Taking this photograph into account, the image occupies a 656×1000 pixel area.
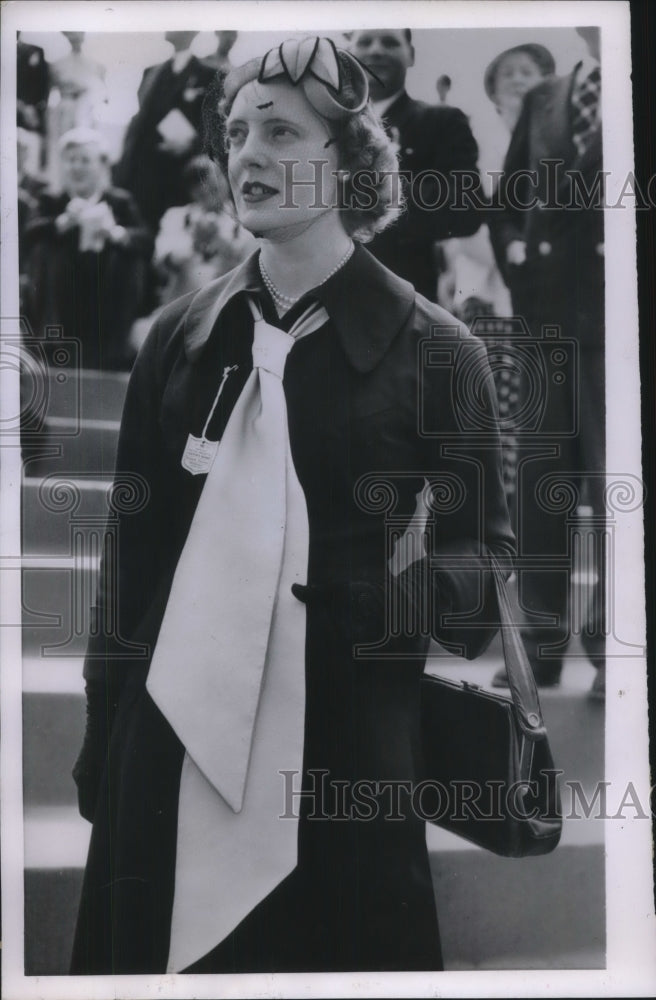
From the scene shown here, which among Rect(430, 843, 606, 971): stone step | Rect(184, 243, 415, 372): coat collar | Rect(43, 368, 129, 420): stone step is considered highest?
Rect(184, 243, 415, 372): coat collar

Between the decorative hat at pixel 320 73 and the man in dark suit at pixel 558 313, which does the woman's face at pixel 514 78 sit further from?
the decorative hat at pixel 320 73

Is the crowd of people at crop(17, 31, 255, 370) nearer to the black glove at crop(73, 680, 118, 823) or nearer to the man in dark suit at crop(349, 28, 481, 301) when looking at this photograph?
the man in dark suit at crop(349, 28, 481, 301)

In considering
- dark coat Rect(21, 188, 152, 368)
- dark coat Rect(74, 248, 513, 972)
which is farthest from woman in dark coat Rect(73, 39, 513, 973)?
dark coat Rect(21, 188, 152, 368)

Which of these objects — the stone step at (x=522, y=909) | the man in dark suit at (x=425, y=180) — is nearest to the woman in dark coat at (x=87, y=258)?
the man in dark suit at (x=425, y=180)

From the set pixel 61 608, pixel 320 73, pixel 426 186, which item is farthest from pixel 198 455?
pixel 320 73

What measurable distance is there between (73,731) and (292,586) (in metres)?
0.65

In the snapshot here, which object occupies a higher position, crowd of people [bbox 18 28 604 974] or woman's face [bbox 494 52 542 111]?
woman's face [bbox 494 52 542 111]

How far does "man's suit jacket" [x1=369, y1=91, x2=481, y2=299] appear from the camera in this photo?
238 cm

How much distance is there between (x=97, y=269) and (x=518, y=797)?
165 cm

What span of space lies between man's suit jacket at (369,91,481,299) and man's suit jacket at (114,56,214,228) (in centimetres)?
47

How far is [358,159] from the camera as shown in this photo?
7.80ft

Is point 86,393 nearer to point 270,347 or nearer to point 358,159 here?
point 270,347

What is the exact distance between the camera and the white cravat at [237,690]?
7.61 ft

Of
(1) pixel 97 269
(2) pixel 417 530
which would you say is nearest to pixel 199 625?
(2) pixel 417 530
